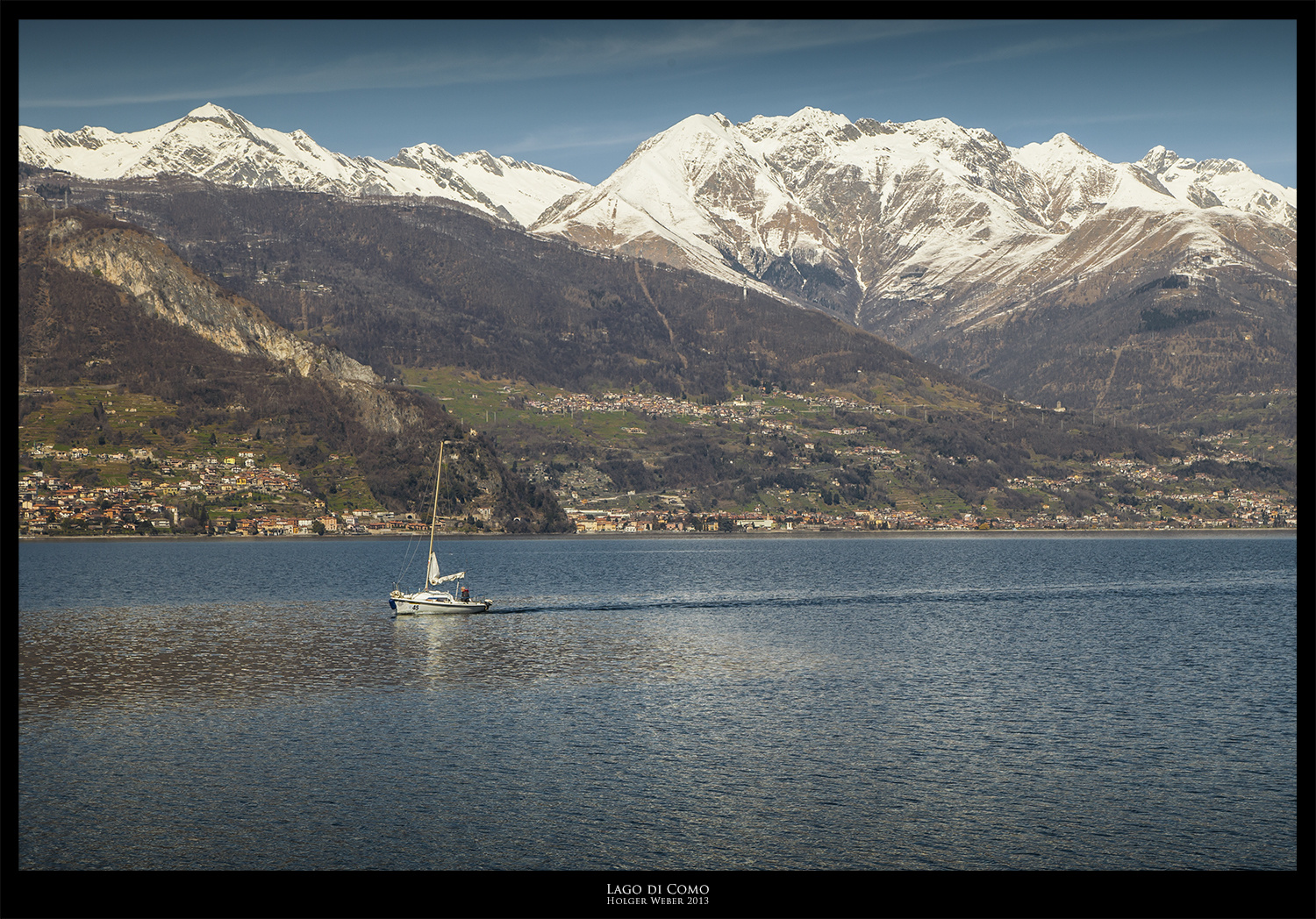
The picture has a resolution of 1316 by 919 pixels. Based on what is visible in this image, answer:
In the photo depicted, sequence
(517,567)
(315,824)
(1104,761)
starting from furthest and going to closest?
(517,567) < (1104,761) < (315,824)

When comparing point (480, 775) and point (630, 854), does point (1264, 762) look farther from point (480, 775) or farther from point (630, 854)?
point (480, 775)

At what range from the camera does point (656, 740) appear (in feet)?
155

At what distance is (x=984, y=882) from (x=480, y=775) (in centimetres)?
3044

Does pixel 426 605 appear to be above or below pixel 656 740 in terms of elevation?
below

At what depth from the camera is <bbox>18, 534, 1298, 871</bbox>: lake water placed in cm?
3319

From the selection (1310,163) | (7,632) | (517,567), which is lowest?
(517,567)

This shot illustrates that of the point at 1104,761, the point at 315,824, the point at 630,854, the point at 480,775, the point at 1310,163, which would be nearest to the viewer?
the point at 1310,163

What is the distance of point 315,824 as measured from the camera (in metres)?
34.6

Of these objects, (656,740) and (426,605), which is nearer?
(656,740)

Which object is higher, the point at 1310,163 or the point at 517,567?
the point at 1310,163

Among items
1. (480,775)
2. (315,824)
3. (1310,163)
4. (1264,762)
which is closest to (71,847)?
(315,824)

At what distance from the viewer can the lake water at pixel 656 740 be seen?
109 ft

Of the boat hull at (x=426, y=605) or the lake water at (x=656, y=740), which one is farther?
the boat hull at (x=426, y=605)

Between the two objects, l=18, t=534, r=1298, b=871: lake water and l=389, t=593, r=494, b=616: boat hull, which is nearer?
l=18, t=534, r=1298, b=871: lake water
